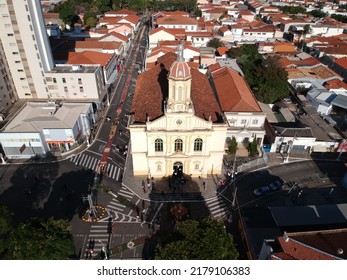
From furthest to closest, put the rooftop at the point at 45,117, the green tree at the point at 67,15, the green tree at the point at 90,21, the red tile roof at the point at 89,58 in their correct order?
the green tree at the point at 67,15
the green tree at the point at 90,21
the red tile roof at the point at 89,58
the rooftop at the point at 45,117

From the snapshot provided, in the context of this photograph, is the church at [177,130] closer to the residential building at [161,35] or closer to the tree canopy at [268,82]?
the tree canopy at [268,82]

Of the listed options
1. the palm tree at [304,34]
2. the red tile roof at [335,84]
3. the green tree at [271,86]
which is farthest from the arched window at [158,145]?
the palm tree at [304,34]

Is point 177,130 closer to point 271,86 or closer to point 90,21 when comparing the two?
point 271,86

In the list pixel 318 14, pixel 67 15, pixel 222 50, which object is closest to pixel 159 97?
pixel 222 50

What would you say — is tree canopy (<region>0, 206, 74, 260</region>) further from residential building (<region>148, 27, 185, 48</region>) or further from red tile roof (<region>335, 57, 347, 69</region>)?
red tile roof (<region>335, 57, 347, 69</region>)

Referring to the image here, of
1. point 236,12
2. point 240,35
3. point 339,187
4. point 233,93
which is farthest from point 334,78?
point 236,12
